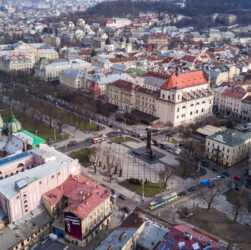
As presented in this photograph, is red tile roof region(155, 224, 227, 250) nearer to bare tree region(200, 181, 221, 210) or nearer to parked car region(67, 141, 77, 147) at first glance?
bare tree region(200, 181, 221, 210)

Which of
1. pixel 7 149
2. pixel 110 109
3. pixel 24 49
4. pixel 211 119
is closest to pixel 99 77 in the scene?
pixel 110 109

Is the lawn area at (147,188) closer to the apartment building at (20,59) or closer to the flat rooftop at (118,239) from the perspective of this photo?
the flat rooftop at (118,239)

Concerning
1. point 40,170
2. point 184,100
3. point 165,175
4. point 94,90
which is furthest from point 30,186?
point 94,90

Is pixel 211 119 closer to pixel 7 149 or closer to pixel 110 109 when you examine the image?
pixel 110 109

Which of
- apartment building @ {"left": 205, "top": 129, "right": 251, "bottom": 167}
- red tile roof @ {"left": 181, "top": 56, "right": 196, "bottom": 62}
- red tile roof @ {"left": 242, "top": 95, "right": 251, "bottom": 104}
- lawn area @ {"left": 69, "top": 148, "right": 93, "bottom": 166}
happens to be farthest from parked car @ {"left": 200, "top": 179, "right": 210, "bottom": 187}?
red tile roof @ {"left": 181, "top": 56, "right": 196, "bottom": 62}

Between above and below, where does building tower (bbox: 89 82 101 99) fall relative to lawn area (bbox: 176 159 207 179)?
above

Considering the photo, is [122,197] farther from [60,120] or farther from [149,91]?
[149,91]

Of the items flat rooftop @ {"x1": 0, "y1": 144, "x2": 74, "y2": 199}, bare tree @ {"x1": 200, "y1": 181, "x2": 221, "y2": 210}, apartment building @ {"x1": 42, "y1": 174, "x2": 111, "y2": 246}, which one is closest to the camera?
apartment building @ {"x1": 42, "y1": 174, "x2": 111, "y2": 246}

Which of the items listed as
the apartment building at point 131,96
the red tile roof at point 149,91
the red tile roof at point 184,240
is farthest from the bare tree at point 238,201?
the red tile roof at point 149,91
